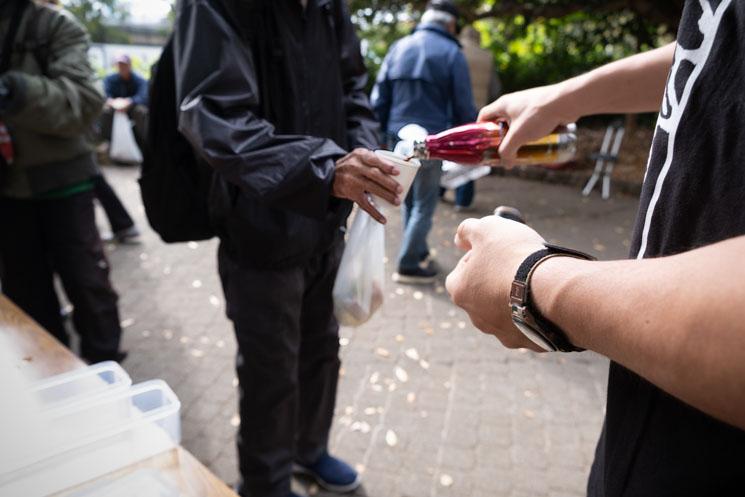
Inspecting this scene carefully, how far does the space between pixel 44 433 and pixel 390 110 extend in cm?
427

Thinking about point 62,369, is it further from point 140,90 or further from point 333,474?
point 140,90

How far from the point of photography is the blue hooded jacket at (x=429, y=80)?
15.0 ft

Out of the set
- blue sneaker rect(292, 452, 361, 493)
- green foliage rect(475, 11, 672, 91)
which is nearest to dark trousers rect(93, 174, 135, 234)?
blue sneaker rect(292, 452, 361, 493)

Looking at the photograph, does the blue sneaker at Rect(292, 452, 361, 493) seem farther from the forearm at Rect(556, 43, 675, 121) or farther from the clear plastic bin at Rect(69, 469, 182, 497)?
the forearm at Rect(556, 43, 675, 121)

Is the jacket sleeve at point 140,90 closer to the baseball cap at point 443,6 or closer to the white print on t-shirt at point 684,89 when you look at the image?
the baseball cap at point 443,6

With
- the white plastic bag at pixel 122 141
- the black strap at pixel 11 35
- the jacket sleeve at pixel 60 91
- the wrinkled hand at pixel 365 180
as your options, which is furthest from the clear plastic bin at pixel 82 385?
the white plastic bag at pixel 122 141

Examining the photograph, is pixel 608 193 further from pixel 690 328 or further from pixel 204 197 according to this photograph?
pixel 690 328

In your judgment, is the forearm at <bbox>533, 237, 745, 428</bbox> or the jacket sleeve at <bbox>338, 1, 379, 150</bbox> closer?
the forearm at <bbox>533, 237, 745, 428</bbox>

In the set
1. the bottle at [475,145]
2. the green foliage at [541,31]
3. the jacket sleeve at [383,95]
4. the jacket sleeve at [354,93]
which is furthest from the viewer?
the green foliage at [541,31]

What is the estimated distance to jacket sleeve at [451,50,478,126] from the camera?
461cm

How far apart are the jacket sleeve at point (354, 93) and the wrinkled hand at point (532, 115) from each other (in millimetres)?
806

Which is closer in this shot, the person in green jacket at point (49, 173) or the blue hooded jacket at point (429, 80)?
the person in green jacket at point (49, 173)

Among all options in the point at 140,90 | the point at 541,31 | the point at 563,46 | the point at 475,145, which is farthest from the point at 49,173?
the point at 541,31

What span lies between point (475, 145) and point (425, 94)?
3.34m
